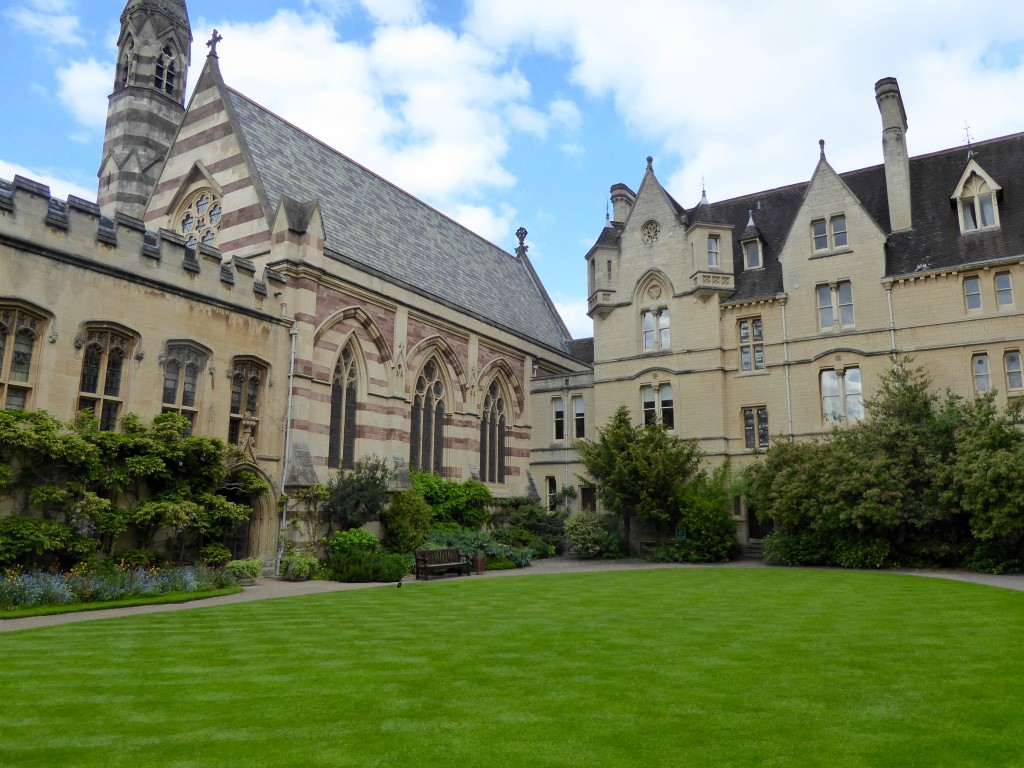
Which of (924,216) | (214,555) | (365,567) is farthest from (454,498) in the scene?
(924,216)

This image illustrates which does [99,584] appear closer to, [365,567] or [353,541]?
[365,567]

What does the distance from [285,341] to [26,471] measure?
8.61 metres

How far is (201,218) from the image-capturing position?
26.3 m

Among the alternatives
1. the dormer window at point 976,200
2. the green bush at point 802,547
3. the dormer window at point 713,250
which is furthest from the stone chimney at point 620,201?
the green bush at point 802,547

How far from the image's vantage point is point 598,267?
3350 cm

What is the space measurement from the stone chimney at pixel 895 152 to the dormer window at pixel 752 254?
512 centimetres

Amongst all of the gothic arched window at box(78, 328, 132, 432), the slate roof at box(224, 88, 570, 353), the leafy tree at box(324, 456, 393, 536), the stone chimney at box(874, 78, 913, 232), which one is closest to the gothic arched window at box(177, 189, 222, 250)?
the slate roof at box(224, 88, 570, 353)

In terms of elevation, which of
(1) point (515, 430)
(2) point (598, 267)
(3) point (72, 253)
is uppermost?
(2) point (598, 267)

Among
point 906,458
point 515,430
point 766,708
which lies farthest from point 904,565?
point 766,708

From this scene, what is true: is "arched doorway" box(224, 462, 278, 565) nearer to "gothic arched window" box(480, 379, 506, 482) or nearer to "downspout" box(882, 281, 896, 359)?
"gothic arched window" box(480, 379, 506, 482)

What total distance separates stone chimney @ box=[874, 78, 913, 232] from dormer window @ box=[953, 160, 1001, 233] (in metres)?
1.92

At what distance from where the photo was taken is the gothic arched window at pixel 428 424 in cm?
2862

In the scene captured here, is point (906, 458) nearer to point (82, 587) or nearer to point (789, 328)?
point (789, 328)

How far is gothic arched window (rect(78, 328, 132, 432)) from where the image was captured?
690 inches
